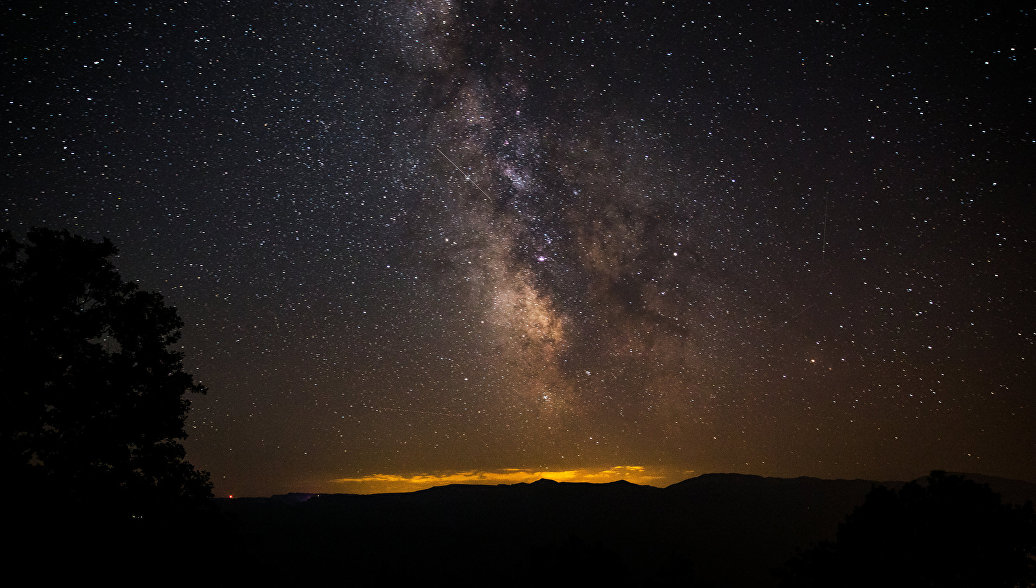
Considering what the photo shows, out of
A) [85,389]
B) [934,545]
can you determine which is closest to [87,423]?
[85,389]

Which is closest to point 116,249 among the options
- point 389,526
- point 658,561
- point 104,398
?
point 104,398

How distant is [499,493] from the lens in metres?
167

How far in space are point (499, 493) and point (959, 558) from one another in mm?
167251

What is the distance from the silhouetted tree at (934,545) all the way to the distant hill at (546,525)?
2231 inches

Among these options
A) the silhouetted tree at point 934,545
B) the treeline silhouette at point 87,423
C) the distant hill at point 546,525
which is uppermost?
the treeline silhouette at point 87,423

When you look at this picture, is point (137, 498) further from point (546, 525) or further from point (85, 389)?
point (546, 525)

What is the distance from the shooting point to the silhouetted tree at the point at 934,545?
12594mm

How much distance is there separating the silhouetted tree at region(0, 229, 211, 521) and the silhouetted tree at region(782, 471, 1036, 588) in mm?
17167

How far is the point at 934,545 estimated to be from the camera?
1330cm

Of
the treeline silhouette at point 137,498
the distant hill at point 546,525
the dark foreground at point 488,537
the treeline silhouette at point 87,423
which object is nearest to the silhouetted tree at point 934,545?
the treeline silhouette at point 137,498

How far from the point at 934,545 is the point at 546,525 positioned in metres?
127

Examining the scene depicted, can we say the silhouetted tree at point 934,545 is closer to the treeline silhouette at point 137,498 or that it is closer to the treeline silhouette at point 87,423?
the treeline silhouette at point 137,498

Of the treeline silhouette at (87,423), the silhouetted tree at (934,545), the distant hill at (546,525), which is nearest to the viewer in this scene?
the treeline silhouette at (87,423)

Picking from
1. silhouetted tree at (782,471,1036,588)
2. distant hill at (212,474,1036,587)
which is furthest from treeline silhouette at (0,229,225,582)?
distant hill at (212,474,1036,587)
